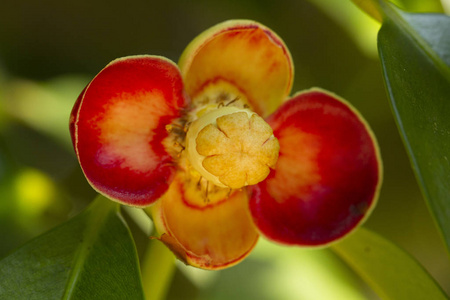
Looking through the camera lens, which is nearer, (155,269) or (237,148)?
(237,148)

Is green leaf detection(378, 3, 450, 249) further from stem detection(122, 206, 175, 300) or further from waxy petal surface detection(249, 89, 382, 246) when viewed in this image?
stem detection(122, 206, 175, 300)

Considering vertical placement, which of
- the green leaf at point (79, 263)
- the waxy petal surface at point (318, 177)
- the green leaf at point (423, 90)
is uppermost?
the green leaf at point (423, 90)

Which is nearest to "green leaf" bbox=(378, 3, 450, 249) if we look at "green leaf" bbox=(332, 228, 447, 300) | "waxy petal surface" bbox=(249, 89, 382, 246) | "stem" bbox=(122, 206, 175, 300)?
"waxy petal surface" bbox=(249, 89, 382, 246)

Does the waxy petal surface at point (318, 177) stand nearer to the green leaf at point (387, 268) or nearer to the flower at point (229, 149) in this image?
the flower at point (229, 149)

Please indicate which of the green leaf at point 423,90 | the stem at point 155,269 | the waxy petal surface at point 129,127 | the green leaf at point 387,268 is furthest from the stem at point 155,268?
the green leaf at point 423,90

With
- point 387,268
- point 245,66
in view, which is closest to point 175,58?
point 245,66

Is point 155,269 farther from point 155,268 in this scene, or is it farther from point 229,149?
point 229,149
